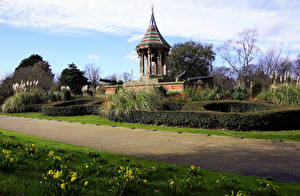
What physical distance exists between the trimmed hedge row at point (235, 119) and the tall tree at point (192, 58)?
95.4 ft

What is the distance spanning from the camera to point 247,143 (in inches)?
252

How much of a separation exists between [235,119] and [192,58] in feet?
103

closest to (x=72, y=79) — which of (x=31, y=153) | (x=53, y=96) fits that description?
(x=53, y=96)

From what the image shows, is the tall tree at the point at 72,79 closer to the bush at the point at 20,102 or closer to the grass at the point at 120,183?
the bush at the point at 20,102

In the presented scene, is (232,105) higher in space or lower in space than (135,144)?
higher

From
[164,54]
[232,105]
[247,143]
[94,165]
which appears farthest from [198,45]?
[94,165]

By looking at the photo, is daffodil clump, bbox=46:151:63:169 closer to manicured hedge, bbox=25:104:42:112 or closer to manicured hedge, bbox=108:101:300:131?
Answer: manicured hedge, bbox=108:101:300:131

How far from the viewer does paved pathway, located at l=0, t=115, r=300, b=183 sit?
4316 mm

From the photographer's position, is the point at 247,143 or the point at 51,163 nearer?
the point at 51,163

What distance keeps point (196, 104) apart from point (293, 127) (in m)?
4.42

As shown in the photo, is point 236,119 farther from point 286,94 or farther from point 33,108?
point 33,108

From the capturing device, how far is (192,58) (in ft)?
127

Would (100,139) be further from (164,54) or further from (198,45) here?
(198,45)

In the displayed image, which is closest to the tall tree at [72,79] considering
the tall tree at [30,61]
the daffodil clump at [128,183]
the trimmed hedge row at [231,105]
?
the tall tree at [30,61]
